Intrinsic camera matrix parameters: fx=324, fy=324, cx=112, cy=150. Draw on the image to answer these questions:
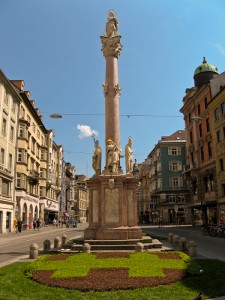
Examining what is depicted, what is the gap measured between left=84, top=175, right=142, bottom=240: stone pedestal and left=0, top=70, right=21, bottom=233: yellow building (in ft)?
74.9

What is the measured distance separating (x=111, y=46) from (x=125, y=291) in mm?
16353

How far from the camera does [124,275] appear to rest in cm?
1073

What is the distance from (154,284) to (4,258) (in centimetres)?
980

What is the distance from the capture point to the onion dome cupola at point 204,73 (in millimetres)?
58250

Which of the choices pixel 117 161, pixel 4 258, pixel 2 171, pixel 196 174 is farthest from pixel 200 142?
pixel 4 258

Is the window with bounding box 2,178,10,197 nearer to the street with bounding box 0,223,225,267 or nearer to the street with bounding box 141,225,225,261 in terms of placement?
the street with bounding box 0,223,225,267

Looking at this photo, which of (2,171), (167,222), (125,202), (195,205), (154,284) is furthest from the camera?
(167,222)

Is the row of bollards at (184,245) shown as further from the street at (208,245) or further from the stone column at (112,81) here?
the stone column at (112,81)

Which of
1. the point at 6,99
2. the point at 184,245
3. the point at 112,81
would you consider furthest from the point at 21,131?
the point at 184,245

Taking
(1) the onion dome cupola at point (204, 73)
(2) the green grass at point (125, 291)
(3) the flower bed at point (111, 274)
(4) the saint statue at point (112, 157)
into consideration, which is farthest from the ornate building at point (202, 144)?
(2) the green grass at point (125, 291)

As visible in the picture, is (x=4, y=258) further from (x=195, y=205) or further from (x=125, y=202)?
(x=195, y=205)

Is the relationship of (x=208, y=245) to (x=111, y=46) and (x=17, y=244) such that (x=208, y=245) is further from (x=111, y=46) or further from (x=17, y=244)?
(x=111, y=46)

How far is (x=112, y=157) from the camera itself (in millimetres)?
19234

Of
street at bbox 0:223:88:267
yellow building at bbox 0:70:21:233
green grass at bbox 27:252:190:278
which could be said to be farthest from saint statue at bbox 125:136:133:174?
yellow building at bbox 0:70:21:233
